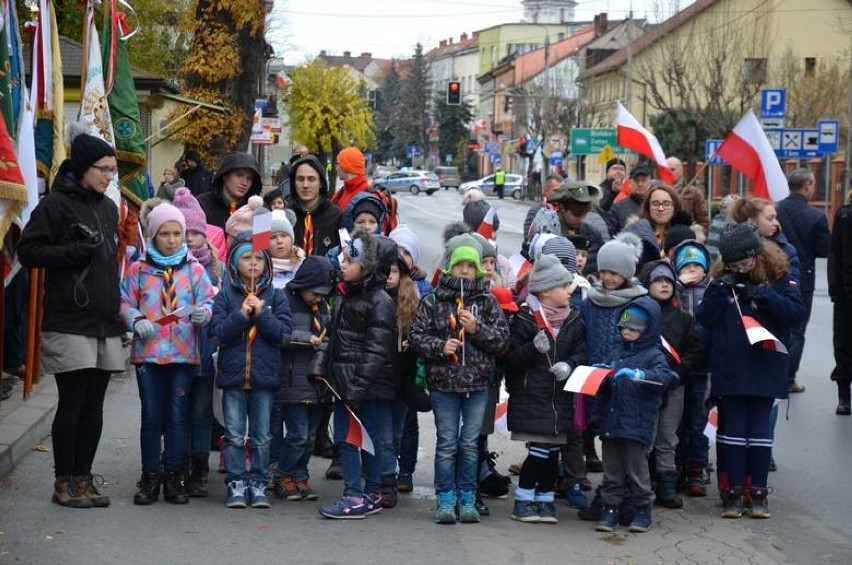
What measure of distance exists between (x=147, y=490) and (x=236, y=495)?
51 cm

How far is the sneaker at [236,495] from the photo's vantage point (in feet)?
25.8

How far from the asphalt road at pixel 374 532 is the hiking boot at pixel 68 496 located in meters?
0.05

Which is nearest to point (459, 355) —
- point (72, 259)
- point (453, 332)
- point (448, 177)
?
point (453, 332)

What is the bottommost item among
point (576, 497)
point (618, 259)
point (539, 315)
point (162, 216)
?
point (576, 497)

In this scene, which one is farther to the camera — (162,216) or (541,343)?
(162,216)

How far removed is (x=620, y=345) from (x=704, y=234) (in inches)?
141

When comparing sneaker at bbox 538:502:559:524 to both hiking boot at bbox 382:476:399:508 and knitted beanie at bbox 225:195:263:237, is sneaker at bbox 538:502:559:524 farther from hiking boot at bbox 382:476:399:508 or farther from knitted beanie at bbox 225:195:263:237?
knitted beanie at bbox 225:195:263:237

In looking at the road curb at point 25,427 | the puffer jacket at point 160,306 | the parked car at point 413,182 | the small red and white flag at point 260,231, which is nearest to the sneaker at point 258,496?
the puffer jacket at point 160,306

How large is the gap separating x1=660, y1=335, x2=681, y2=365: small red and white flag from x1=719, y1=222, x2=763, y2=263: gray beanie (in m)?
Answer: 0.62

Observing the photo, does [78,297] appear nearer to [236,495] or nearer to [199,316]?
[199,316]

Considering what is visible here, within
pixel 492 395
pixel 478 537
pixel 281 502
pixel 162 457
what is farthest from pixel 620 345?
pixel 162 457

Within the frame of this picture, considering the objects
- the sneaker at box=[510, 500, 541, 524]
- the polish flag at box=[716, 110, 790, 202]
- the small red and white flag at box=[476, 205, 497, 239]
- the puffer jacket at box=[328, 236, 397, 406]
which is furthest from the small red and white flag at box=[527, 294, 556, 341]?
the polish flag at box=[716, 110, 790, 202]

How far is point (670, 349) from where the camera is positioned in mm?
8117

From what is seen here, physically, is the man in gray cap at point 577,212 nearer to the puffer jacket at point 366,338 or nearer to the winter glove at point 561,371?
the winter glove at point 561,371
